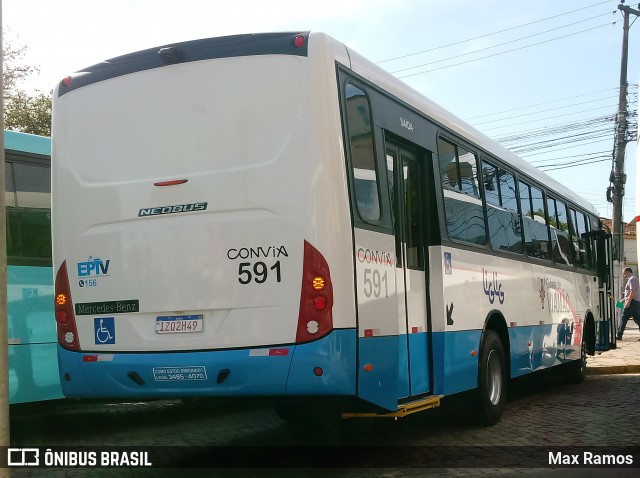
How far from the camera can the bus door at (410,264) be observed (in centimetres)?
686

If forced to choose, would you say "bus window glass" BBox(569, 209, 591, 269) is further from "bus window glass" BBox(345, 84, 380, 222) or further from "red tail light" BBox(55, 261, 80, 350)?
"red tail light" BBox(55, 261, 80, 350)

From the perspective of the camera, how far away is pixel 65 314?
265 inches

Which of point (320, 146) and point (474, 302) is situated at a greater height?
point (320, 146)

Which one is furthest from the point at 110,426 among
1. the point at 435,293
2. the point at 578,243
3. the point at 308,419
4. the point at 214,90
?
the point at 578,243

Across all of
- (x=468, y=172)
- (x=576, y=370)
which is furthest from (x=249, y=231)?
(x=576, y=370)

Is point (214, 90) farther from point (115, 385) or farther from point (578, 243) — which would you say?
point (578, 243)

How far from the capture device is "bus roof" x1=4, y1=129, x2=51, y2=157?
9.06 metres

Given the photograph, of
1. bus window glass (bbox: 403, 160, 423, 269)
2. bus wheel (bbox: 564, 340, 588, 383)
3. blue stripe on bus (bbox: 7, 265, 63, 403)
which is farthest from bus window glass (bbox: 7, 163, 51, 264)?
bus wheel (bbox: 564, 340, 588, 383)

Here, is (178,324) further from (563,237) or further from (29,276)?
(563,237)

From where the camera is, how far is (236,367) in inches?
232

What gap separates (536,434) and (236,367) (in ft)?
13.2

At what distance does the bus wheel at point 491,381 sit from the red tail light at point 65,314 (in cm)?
423

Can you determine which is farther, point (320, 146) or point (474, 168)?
point (474, 168)

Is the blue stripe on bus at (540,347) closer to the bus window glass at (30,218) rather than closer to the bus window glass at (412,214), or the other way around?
the bus window glass at (412,214)
